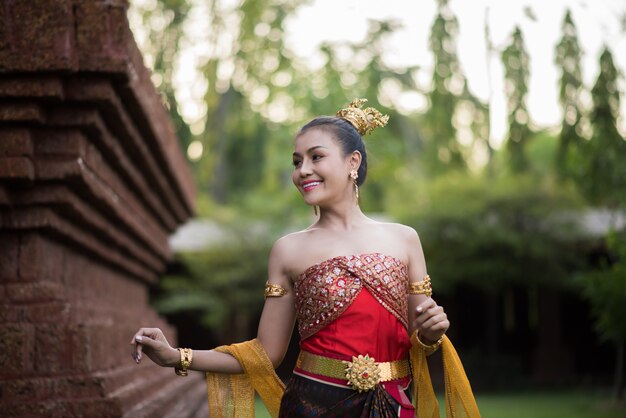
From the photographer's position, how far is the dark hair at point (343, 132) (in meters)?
2.78

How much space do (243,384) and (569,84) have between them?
486 centimetres

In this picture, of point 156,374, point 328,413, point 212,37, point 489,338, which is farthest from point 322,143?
point 212,37

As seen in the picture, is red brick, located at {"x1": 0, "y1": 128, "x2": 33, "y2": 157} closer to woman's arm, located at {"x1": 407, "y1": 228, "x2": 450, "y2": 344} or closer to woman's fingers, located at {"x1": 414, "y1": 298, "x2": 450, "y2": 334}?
woman's arm, located at {"x1": 407, "y1": 228, "x2": 450, "y2": 344}

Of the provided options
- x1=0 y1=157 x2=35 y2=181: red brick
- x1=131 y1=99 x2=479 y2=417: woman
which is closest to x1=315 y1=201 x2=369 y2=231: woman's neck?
x1=131 y1=99 x2=479 y2=417: woman

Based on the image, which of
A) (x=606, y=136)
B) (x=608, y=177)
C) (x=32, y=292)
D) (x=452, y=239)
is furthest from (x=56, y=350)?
(x=452, y=239)

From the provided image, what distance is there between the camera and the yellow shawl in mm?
2764

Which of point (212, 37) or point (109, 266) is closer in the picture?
point (109, 266)

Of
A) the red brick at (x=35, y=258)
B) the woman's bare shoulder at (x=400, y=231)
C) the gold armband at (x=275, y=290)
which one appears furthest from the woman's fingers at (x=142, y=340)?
the woman's bare shoulder at (x=400, y=231)

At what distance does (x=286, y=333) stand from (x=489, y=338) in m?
14.6

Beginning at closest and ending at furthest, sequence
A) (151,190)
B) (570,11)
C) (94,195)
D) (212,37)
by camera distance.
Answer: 1. (94,195)
2. (151,190)
3. (570,11)
4. (212,37)

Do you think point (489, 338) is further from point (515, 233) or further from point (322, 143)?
point (322, 143)

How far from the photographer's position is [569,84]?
22.7 feet

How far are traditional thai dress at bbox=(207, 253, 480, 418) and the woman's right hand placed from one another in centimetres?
36

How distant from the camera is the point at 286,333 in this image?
9.32 feet
